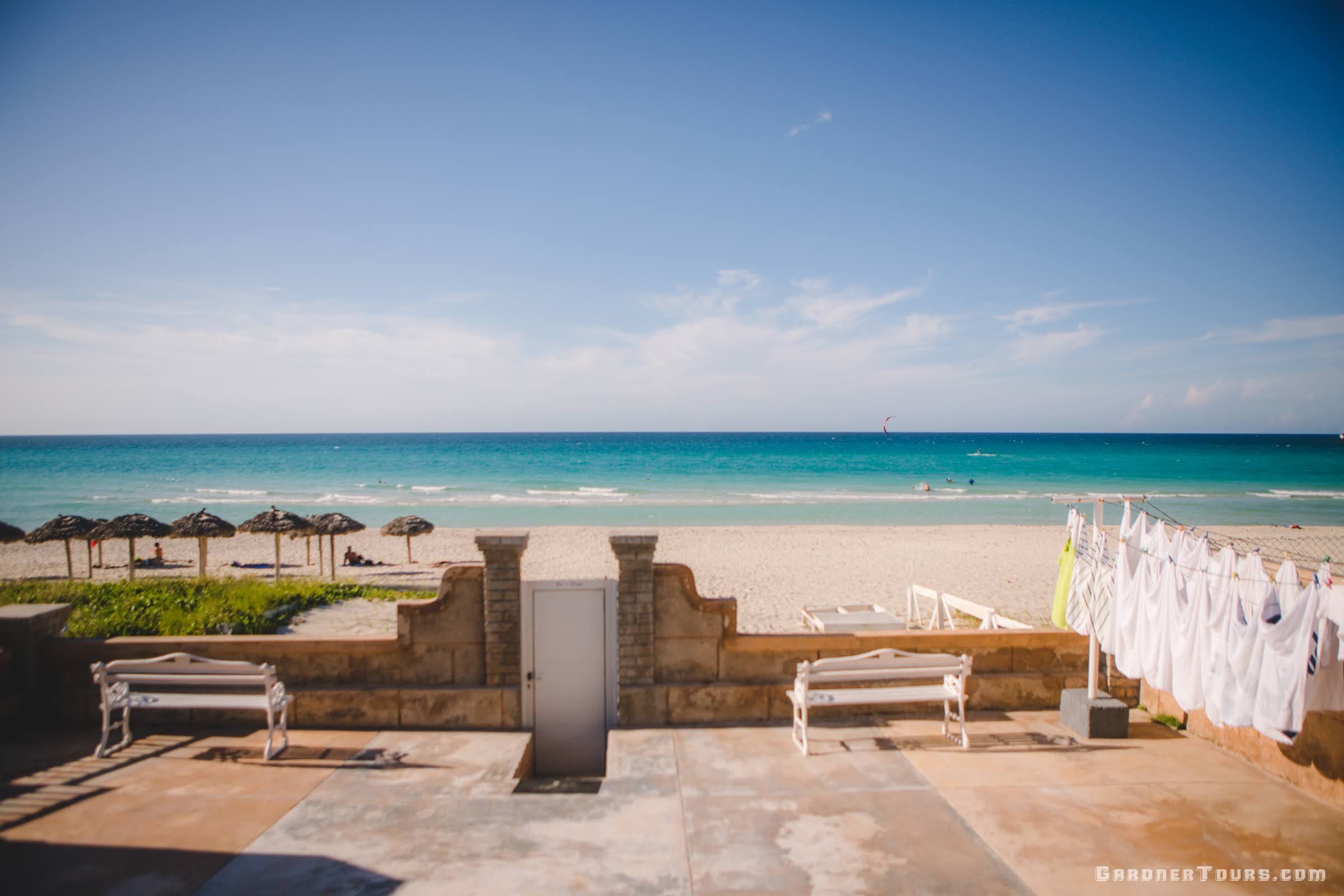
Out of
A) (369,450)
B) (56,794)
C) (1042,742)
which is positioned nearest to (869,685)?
(1042,742)

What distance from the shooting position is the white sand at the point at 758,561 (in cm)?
1467

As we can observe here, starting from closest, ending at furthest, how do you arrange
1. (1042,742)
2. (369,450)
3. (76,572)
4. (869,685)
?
(1042,742)
(869,685)
(76,572)
(369,450)

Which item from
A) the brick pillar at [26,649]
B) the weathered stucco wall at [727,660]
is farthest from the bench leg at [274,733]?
the weathered stucco wall at [727,660]

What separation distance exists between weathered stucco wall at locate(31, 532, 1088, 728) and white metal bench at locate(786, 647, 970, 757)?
0.48 meters

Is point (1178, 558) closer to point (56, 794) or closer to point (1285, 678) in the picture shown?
point (1285, 678)

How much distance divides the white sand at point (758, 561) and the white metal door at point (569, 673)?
4.42m

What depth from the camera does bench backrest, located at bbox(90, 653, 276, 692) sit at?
595 centimetres

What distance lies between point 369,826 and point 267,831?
2.33 feet

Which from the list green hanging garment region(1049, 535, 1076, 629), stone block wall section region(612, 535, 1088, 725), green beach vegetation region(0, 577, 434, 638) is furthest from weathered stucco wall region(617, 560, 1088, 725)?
green beach vegetation region(0, 577, 434, 638)

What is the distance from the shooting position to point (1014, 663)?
23.6ft

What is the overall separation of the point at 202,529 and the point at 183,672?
12.1m

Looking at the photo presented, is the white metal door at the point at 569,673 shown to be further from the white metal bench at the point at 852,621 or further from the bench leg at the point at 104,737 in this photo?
the white metal bench at the point at 852,621

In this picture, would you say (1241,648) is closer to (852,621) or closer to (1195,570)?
(1195,570)

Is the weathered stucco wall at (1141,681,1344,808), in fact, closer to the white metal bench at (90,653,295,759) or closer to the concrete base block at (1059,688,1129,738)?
the concrete base block at (1059,688,1129,738)
